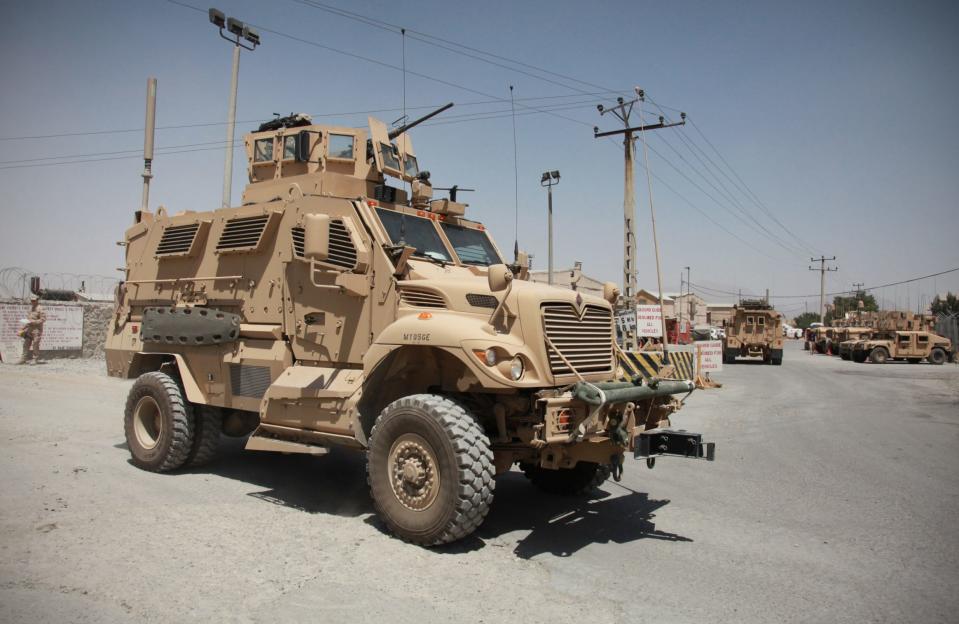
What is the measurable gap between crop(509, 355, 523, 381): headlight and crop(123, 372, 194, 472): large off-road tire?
13.7ft

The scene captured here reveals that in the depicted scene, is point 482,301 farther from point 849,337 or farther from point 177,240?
point 849,337

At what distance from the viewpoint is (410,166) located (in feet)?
28.0

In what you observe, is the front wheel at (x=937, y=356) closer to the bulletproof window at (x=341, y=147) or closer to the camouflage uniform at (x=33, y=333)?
the bulletproof window at (x=341, y=147)

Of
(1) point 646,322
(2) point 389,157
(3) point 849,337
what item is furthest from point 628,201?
(3) point 849,337

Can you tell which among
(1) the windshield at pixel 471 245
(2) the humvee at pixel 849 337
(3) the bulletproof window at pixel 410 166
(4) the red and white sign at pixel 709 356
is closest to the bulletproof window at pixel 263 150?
(3) the bulletproof window at pixel 410 166

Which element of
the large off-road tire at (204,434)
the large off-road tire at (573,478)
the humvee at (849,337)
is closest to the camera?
the large off-road tire at (573,478)

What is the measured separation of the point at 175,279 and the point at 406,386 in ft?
11.9

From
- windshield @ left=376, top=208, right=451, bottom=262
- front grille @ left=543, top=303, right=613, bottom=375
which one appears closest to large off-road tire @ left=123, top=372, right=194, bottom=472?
windshield @ left=376, top=208, right=451, bottom=262

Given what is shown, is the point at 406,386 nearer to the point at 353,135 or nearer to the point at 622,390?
the point at 622,390

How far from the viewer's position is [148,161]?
49.9ft

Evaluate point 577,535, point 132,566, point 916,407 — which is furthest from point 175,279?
point 916,407

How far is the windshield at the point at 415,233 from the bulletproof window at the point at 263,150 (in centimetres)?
219

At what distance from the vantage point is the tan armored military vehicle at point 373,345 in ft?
16.9

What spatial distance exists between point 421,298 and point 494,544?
2126 millimetres
